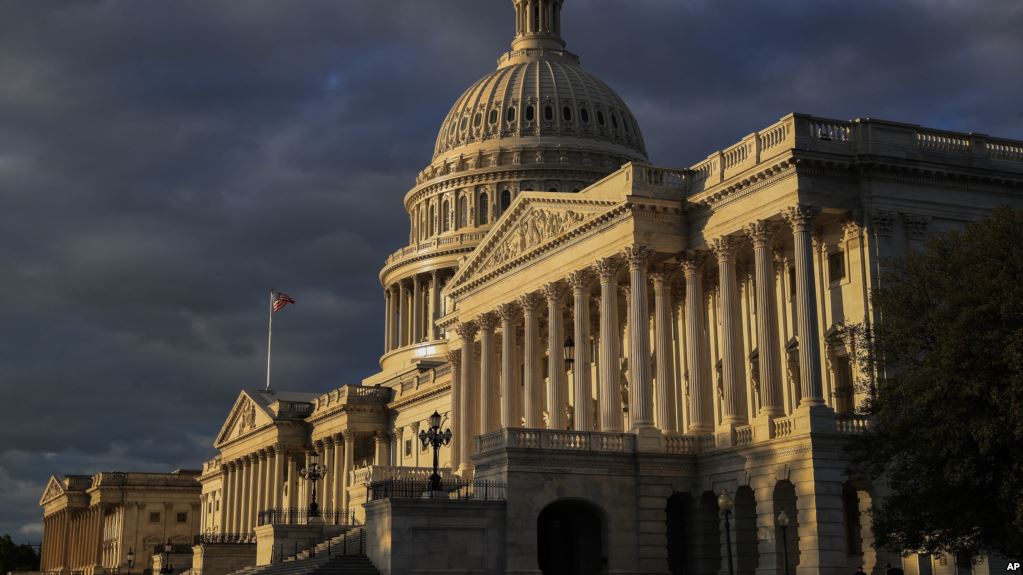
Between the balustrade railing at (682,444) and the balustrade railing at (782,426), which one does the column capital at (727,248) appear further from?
the balustrade railing at (782,426)

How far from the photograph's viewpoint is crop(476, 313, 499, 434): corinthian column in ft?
235

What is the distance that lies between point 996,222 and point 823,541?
13.3 metres

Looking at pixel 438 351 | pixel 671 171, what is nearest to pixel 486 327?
pixel 671 171

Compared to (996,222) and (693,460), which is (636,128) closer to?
(693,460)

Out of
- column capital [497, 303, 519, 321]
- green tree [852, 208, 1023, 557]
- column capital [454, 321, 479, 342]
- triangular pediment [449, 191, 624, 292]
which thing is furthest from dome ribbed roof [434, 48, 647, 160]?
green tree [852, 208, 1023, 557]

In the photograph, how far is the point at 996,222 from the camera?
40.3 meters

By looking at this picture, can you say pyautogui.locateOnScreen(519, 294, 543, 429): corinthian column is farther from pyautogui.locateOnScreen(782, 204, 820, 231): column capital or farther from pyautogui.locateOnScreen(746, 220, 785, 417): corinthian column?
pyautogui.locateOnScreen(782, 204, 820, 231): column capital

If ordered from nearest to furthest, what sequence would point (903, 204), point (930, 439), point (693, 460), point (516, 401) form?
point (930, 439)
point (903, 204)
point (693, 460)
point (516, 401)

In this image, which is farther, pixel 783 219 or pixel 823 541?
pixel 783 219

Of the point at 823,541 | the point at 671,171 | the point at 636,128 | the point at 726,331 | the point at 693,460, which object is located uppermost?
the point at 636,128

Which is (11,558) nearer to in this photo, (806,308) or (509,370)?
(509,370)

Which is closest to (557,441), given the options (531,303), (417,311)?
(531,303)

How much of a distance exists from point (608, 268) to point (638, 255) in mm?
2339

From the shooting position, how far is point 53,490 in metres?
183
